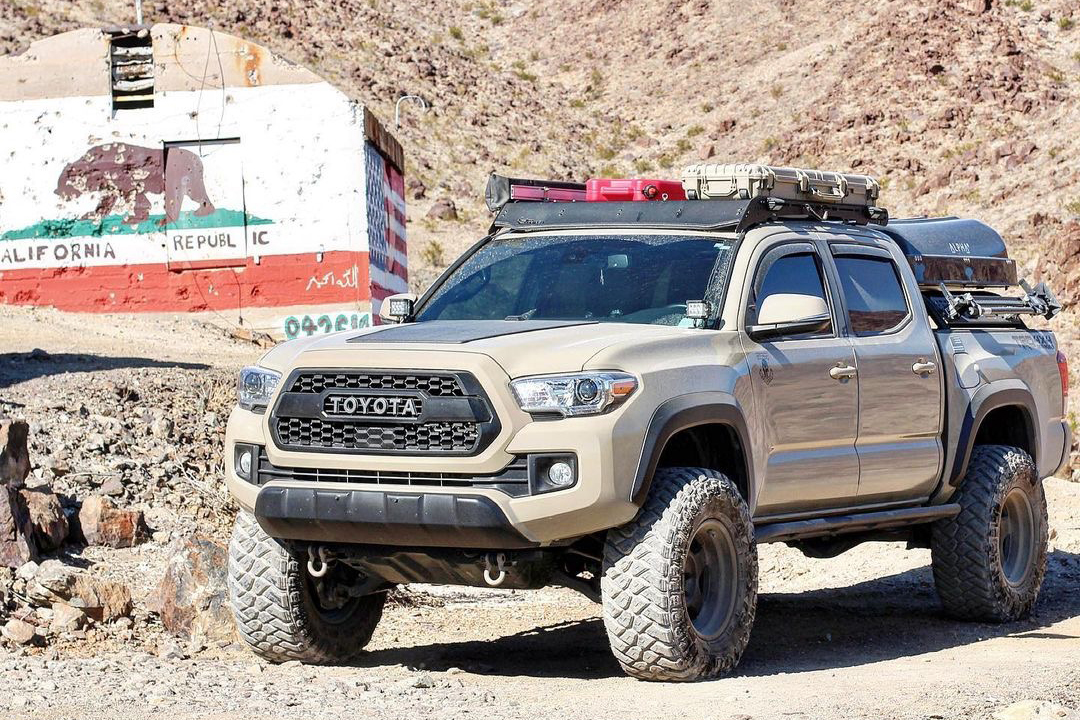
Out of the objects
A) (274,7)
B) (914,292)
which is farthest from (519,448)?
(274,7)

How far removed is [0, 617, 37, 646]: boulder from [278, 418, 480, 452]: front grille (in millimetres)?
1929

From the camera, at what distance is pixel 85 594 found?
8.07 meters

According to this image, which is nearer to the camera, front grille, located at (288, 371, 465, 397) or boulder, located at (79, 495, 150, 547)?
front grille, located at (288, 371, 465, 397)

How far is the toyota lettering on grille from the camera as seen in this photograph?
6277 millimetres

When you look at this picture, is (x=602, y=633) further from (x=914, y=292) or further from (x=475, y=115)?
(x=475, y=115)

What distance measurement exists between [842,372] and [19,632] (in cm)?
415

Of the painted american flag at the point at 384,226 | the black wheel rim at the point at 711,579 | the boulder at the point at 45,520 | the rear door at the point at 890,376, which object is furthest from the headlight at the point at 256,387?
the painted american flag at the point at 384,226

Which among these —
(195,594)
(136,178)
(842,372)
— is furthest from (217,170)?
(842,372)

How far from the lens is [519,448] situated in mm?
6152

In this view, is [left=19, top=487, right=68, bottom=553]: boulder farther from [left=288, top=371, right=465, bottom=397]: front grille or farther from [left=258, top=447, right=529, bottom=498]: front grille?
[left=288, top=371, right=465, bottom=397]: front grille

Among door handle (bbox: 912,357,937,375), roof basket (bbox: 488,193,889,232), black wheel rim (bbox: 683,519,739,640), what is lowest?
black wheel rim (bbox: 683,519,739,640)

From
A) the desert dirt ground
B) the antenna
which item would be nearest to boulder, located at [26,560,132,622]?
the desert dirt ground

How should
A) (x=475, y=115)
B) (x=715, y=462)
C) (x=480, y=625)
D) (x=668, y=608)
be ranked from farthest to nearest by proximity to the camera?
(x=475, y=115) → (x=480, y=625) → (x=715, y=462) → (x=668, y=608)

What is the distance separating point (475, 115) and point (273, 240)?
28989 millimetres
